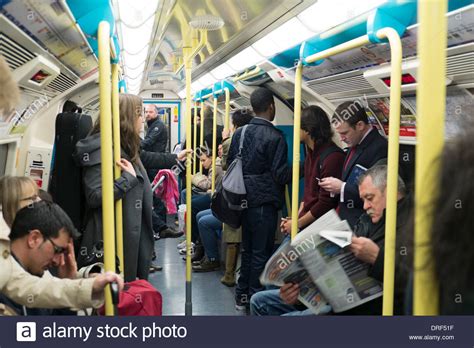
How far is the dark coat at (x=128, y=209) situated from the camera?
2539 millimetres

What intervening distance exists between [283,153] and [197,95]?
424cm

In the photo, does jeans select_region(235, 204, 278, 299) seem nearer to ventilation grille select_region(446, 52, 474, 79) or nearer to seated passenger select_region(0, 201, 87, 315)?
ventilation grille select_region(446, 52, 474, 79)

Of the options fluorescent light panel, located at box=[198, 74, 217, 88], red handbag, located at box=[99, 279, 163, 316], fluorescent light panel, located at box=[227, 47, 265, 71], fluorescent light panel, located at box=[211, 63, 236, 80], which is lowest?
red handbag, located at box=[99, 279, 163, 316]

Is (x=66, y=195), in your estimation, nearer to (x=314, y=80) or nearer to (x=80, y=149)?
(x=80, y=149)

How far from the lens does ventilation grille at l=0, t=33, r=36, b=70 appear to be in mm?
2243

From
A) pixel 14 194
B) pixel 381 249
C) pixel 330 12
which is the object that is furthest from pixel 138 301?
pixel 330 12

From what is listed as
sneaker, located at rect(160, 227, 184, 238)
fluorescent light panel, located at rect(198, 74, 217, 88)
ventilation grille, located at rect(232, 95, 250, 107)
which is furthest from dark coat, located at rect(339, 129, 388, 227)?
fluorescent light panel, located at rect(198, 74, 217, 88)

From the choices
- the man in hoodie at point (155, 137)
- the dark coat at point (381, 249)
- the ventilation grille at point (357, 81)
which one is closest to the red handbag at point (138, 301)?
the dark coat at point (381, 249)

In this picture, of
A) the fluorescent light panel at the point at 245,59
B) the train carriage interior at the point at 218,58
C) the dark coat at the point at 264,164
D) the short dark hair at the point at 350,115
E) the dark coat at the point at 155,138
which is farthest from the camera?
the dark coat at the point at 155,138

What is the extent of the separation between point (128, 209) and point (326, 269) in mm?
1248

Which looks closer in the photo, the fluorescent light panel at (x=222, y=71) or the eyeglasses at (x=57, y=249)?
the eyeglasses at (x=57, y=249)

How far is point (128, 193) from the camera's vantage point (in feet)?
8.78

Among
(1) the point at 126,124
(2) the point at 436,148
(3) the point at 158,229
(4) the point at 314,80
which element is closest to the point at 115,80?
(1) the point at 126,124

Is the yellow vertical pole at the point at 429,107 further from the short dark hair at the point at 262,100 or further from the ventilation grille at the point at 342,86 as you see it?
the short dark hair at the point at 262,100
